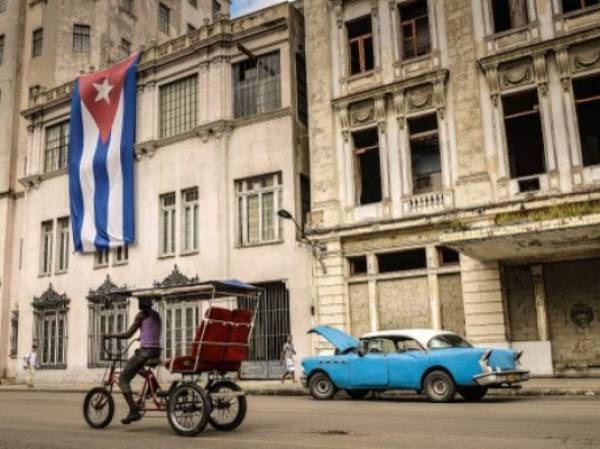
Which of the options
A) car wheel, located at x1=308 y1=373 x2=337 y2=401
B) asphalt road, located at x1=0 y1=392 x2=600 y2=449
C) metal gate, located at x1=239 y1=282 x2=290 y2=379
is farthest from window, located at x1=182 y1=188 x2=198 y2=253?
asphalt road, located at x1=0 y1=392 x2=600 y2=449

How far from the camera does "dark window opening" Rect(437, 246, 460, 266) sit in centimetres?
2062

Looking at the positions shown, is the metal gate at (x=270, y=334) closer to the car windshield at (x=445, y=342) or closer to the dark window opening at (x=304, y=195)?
the dark window opening at (x=304, y=195)

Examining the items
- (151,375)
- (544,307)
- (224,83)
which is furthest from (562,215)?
(224,83)

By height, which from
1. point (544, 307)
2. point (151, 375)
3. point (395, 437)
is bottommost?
point (395, 437)

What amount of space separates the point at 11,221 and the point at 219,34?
16542mm

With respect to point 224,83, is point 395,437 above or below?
below

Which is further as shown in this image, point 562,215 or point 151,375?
point 562,215

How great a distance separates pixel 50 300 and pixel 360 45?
18181mm

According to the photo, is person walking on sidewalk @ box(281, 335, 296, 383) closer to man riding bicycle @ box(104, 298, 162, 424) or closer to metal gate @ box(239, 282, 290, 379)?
metal gate @ box(239, 282, 290, 379)

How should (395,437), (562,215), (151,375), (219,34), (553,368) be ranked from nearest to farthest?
(395,437) < (151,375) < (562,215) < (553,368) < (219,34)

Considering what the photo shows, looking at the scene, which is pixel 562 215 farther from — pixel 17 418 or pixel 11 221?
pixel 11 221

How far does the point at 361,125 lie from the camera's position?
75.0 ft

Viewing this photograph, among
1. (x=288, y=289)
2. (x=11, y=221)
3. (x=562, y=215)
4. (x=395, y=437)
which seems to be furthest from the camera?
(x=11, y=221)

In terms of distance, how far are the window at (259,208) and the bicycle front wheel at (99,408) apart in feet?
48.2
